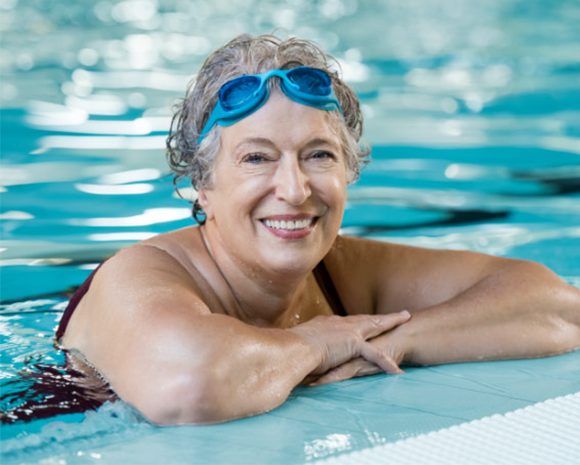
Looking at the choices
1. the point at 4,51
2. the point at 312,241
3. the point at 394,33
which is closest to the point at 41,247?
the point at 312,241

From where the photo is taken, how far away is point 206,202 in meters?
3.33

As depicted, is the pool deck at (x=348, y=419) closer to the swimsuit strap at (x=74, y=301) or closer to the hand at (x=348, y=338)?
the hand at (x=348, y=338)

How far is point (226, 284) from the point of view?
3340 mm

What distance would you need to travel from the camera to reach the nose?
2.96 metres

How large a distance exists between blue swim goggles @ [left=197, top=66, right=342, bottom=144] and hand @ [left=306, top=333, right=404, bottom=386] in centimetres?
86

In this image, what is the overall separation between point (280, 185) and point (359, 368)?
28.8 inches

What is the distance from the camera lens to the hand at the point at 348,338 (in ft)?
10.2

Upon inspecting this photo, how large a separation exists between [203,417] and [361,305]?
119 centimetres

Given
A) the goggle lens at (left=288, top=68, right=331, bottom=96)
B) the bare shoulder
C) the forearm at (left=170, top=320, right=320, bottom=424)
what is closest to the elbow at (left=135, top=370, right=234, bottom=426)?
the forearm at (left=170, top=320, right=320, bottom=424)

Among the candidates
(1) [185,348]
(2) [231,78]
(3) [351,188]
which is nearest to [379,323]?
(1) [185,348]

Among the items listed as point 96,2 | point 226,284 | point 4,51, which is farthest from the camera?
point 96,2

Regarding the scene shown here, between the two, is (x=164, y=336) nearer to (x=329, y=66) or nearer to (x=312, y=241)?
(x=312, y=241)

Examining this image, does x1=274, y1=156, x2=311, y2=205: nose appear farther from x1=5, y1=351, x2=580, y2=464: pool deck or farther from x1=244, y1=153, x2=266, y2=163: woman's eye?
x1=5, y1=351, x2=580, y2=464: pool deck

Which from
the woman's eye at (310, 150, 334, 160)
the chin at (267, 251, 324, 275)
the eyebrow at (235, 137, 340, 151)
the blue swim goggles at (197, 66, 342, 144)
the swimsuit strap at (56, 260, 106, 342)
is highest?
the blue swim goggles at (197, 66, 342, 144)
